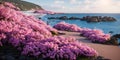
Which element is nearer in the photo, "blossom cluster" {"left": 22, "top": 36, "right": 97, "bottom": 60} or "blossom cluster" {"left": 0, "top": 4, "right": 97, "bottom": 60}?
"blossom cluster" {"left": 22, "top": 36, "right": 97, "bottom": 60}

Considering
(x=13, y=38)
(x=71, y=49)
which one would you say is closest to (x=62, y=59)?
(x=71, y=49)

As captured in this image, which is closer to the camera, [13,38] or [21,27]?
[13,38]

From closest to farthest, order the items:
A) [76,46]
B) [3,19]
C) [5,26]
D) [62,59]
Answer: [62,59], [76,46], [5,26], [3,19]

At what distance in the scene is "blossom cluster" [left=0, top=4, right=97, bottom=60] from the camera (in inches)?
523

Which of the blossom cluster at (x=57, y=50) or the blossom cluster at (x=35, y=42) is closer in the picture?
the blossom cluster at (x=57, y=50)

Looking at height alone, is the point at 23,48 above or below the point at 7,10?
below

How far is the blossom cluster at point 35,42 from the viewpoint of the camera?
523 inches

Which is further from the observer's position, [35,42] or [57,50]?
[35,42]

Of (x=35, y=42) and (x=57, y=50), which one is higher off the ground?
(x=35, y=42)

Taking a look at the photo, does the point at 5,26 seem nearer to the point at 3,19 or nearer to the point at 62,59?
the point at 3,19

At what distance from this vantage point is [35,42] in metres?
14.1

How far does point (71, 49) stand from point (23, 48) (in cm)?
185

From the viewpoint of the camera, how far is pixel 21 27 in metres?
16.0

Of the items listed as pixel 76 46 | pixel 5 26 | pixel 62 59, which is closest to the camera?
pixel 62 59
